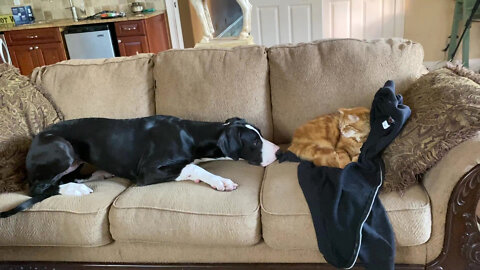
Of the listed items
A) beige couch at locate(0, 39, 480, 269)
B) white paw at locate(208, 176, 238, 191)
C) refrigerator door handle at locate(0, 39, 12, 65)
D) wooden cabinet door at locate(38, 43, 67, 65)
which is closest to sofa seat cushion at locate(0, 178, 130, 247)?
beige couch at locate(0, 39, 480, 269)

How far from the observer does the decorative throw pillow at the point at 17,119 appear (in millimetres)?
1810

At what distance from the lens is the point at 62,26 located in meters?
4.43

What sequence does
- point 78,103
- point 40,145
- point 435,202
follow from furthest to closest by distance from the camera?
point 78,103
point 40,145
point 435,202

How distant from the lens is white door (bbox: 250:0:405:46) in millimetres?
4105

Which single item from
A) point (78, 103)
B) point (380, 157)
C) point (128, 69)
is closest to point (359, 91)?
point (380, 157)

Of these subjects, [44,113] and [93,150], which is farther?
[44,113]

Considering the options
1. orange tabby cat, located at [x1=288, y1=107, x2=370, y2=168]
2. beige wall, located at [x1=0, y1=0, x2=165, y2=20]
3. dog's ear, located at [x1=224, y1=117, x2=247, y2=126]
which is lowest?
orange tabby cat, located at [x1=288, y1=107, x2=370, y2=168]

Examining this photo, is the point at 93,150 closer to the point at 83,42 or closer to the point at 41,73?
the point at 41,73

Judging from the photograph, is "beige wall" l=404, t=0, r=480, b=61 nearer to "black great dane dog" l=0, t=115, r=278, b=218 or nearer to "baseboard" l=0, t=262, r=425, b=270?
"black great dane dog" l=0, t=115, r=278, b=218

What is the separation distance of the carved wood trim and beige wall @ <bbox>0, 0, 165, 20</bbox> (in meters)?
4.04

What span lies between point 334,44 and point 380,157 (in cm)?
65

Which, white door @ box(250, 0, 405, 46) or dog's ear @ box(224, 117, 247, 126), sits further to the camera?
white door @ box(250, 0, 405, 46)

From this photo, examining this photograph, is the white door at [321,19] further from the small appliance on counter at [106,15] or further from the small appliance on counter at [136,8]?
the small appliance on counter at [106,15]

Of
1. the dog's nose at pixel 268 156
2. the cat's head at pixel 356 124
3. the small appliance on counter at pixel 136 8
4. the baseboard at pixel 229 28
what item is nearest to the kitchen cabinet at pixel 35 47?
the small appliance on counter at pixel 136 8
